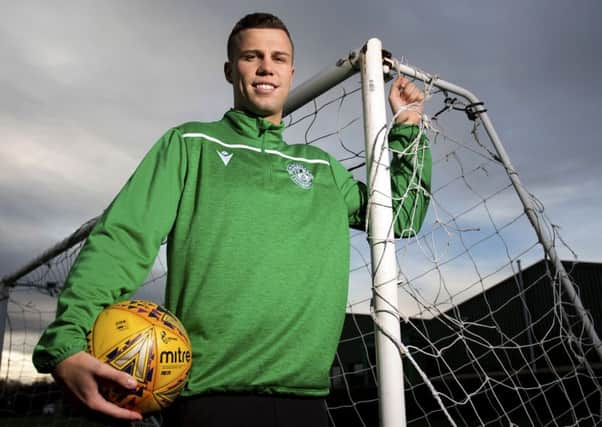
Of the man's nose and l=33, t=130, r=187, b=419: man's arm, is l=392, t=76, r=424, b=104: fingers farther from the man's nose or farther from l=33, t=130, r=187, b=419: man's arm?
l=33, t=130, r=187, b=419: man's arm

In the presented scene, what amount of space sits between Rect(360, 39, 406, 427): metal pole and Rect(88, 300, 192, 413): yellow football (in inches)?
31.4

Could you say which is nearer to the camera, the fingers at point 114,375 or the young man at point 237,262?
the fingers at point 114,375

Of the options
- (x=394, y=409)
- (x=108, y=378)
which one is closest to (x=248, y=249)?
(x=108, y=378)

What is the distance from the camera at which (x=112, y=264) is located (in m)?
1.61

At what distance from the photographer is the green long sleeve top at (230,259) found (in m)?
1.64

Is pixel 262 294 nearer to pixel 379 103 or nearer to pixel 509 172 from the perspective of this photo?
pixel 379 103

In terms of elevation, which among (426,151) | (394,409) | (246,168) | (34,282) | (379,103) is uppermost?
(34,282)

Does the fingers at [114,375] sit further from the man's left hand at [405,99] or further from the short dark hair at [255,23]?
the man's left hand at [405,99]

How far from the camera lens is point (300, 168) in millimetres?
2080

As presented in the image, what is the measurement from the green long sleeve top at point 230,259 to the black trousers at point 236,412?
3 cm

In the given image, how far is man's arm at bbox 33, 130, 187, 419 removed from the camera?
1.42 m

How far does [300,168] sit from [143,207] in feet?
2.00

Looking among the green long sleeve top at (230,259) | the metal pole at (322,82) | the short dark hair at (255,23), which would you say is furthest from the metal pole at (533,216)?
the green long sleeve top at (230,259)

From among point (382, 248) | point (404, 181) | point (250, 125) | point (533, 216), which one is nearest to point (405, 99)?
point (404, 181)
